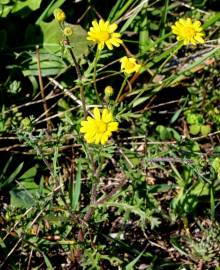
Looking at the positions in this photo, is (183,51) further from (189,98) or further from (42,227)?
(42,227)

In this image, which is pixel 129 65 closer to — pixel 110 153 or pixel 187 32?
pixel 187 32

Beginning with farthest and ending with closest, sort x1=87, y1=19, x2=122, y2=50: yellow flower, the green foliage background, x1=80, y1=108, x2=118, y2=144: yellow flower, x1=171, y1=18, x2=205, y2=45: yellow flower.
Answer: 1. the green foliage background
2. x1=171, y1=18, x2=205, y2=45: yellow flower
3. x1=87, y1=19, x2=122, y2=50: yellow flower
4. x1=80, y1=108, x2=118, y2=144: yellow flower

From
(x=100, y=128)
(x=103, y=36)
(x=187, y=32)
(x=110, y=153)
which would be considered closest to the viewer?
(x=100, y=128)

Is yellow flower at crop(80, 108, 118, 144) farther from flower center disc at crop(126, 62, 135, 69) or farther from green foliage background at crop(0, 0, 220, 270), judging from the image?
green foliage background at crop(0, 0, 220, 270)

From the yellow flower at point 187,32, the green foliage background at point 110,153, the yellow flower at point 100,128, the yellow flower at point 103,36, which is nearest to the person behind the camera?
the yellow flower at point 100,128

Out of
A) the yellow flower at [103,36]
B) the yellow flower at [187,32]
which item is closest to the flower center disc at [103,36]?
the yellow flower at [103,36]

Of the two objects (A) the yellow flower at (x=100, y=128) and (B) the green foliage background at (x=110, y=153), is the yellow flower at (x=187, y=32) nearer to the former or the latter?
(B) the green foliage background at (x=110, y=153)

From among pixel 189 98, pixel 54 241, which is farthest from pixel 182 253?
pixel 189 98

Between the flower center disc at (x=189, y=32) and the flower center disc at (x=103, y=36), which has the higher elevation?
the flower center disc at (x=189, y=32)

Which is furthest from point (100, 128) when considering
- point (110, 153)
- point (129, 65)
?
point (110, 153)

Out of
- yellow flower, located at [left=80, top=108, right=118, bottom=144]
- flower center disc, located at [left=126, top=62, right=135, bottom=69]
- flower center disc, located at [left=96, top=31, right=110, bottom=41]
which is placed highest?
flower center disc, located at [left=96, top=31, right=110, bottom=41]

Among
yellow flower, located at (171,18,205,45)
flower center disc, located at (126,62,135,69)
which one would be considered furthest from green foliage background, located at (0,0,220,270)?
flower center disc, located at (126,62,135,69)
